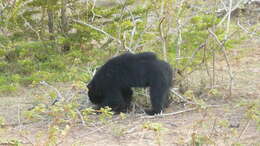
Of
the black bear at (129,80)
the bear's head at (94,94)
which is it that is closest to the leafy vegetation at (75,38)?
the bear's head at (94,94)

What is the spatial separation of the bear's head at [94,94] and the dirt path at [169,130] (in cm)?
53

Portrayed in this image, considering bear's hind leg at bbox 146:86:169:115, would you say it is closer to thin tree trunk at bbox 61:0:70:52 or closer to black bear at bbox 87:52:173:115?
black bear at bbox 87:52:173:115

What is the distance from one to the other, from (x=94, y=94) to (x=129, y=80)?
635 millimetres

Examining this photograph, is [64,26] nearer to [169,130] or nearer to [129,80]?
[129,80]

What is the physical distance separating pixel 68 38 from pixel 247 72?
12.6ft

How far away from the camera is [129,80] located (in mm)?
7441

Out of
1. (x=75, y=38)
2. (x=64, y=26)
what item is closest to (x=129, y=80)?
(x=75, y=38)

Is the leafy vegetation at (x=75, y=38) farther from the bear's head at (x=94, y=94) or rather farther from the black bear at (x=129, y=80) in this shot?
the black bear at (x=129, y=80)

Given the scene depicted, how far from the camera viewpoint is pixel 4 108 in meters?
8.15

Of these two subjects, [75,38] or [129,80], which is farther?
[75,38]

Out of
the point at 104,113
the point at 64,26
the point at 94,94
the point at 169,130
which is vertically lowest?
the point at 169,130

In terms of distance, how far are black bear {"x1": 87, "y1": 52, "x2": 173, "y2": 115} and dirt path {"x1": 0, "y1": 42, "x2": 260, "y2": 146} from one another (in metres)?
0.33

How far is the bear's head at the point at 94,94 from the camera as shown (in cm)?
757

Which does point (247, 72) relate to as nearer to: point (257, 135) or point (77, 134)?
point (257, 135)
